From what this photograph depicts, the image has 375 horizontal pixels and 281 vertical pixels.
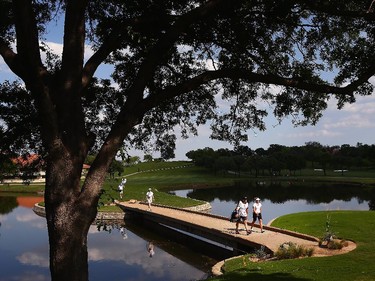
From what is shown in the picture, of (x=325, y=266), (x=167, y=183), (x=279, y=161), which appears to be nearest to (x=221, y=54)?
(x=325, y=266)

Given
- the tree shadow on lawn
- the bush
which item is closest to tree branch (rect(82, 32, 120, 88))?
the tree shadow on lawn

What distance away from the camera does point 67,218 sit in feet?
21.2

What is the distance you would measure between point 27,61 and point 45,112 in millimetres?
953

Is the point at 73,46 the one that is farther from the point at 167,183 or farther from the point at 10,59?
the point at 167,183

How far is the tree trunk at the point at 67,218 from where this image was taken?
21.1ft

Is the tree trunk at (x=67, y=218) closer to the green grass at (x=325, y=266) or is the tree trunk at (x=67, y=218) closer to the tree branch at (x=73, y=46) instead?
the tree branch at (x=73, y=46)

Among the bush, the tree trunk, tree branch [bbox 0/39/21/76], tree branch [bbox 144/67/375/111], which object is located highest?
tree branch [bbox 0/39/21/76]

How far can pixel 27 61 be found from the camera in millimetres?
6930

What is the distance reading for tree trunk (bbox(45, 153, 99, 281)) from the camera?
6430 mm

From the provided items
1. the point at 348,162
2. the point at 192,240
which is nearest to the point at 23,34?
the point at 192,240

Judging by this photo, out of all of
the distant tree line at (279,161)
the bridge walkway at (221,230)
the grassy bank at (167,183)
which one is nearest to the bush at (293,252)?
the bridge walkway at (221,230)

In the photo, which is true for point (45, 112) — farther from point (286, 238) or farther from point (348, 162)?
point (348, 162)

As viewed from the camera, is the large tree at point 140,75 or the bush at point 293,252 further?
the bush at point 293,252

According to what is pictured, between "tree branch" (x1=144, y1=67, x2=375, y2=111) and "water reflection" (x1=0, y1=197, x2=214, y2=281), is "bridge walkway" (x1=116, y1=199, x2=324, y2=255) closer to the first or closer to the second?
"water reflection" (x1=0, y1=197, x2=214, y2=281)
